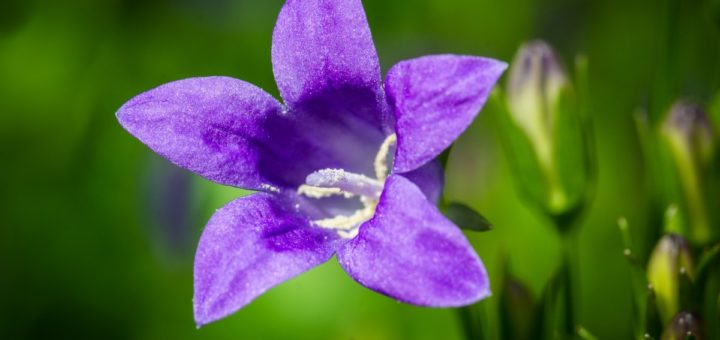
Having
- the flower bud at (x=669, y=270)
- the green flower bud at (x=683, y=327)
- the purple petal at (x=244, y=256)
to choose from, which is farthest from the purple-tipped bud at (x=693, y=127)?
the purple petal at (x=244, y=256)

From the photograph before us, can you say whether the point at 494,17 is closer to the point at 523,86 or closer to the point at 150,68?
the point at 150,68

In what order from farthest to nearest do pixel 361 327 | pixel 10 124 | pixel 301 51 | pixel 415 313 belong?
1. pixel 10 124
2. pixel 415 313
3. pixel 361 327
4. pixel 301 51

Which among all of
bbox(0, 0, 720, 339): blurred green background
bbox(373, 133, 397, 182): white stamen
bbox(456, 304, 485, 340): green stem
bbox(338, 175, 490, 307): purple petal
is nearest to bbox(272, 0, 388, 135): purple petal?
bbox(373, 133, 397, 182): white stamen

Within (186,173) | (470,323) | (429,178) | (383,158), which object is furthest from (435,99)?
(186,173)

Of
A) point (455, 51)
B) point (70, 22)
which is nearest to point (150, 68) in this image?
point (70, 22)

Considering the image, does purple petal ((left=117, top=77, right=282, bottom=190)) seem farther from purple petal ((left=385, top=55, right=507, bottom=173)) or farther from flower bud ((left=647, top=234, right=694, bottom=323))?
flower bud ((left=647, top=234, right=694, bottom=323))

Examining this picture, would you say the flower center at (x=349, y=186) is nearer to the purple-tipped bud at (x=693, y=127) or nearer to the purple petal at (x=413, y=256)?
the purple petal at (x=413, y=256)
